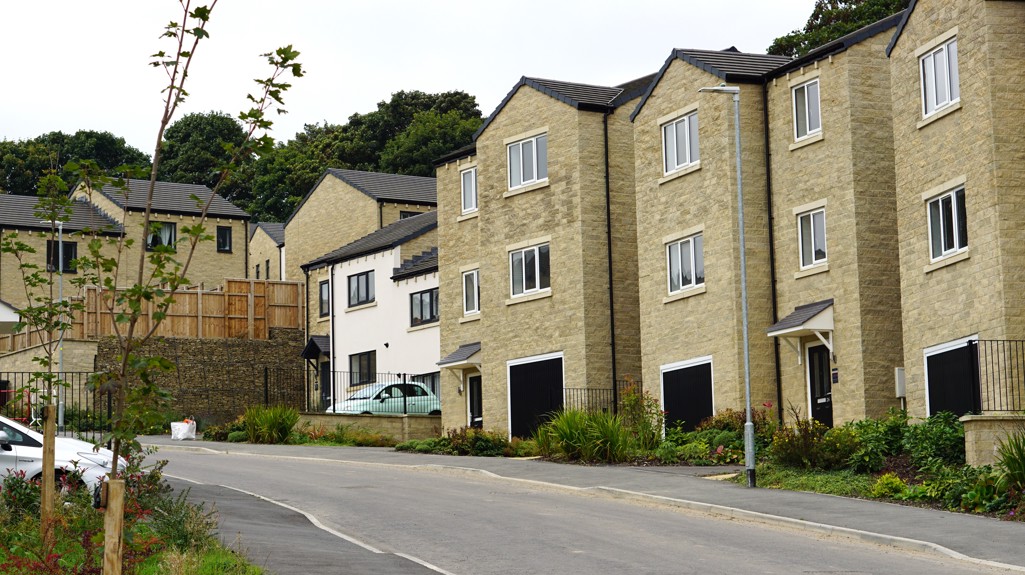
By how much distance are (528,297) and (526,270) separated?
0.75 m

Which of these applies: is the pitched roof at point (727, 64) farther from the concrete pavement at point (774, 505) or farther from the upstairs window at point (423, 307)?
the upstairs window at point (423, 307)

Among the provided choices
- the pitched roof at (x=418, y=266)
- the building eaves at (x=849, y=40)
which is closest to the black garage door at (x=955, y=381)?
the building eaves at (x=849, y=40)

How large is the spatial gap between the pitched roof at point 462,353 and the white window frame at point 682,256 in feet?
25.8

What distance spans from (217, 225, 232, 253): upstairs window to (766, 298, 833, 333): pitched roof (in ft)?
133

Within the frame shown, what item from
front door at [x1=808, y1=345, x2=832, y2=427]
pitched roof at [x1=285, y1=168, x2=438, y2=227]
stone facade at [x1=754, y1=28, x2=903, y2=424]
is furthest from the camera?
pitched roof at [x1=285, y1=168, x2=438, y2=227]

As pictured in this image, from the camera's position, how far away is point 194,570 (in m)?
12.8

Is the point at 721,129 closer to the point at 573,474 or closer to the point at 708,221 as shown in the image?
the point at 708,221

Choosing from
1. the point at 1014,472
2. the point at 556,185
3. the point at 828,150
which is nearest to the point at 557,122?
the point at 556,185

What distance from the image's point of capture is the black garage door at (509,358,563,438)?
35.7 m

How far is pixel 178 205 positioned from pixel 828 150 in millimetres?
40373

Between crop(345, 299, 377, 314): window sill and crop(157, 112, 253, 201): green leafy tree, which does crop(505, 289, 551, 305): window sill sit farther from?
crop(157, 112, 253, 201): green leafy tree

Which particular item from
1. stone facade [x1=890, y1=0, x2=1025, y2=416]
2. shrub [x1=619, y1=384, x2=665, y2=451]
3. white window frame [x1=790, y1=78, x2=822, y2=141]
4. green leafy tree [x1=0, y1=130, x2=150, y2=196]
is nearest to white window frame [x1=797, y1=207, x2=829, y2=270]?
white window frame [x1=790, y1=78, x2=822, y2=141]

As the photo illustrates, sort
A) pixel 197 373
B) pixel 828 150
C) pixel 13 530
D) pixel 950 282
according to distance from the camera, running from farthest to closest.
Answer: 1. pixel 197 373
2. pixel 828 150
3. pixel 950 282
4. pixel 13 530

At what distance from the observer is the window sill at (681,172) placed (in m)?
31.9
